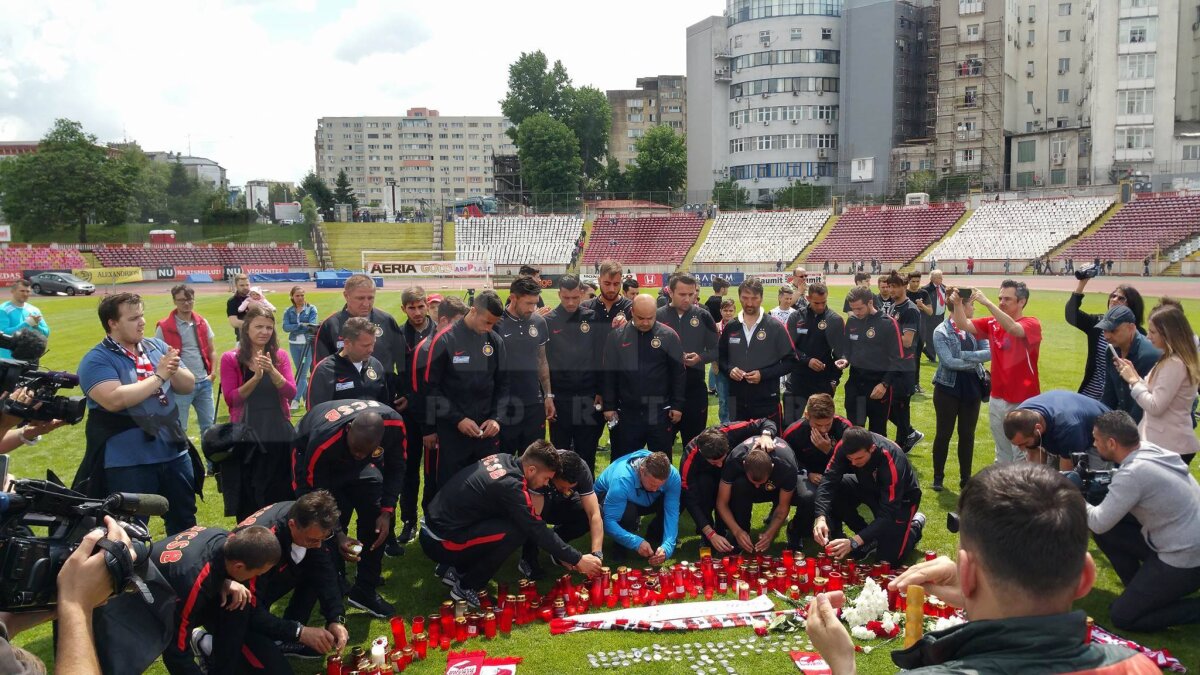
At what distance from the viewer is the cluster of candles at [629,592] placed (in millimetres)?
4828

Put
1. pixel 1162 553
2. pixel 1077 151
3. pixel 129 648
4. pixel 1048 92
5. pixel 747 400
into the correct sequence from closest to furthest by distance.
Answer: pixel 129 648 → pixel 1162 553 → pixel 747 400 → pixel 1077 151 → pixel 1048 92

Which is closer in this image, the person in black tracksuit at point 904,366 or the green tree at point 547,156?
the person in black tracksuit at point 904,366

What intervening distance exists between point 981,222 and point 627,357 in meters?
49.5

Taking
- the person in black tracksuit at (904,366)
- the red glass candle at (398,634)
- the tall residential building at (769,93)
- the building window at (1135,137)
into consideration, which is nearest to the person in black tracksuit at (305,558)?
the red glass candle at (398,634)

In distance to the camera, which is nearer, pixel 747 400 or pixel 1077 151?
pixel 747 400

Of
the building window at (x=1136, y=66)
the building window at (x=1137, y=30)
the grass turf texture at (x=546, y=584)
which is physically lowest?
the grass turf texture at (x=546, y=584)

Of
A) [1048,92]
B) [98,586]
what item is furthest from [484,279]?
[1048,92]

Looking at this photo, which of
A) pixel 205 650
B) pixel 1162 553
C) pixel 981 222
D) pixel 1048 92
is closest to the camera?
pixel 205 650

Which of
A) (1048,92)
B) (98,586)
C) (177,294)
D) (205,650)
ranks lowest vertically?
(205,650)

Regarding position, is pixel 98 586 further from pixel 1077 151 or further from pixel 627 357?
pixel 1077 151

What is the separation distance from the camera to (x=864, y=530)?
19.2ft

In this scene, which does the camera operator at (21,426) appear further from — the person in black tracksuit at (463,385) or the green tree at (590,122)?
the green tree at (590,122)

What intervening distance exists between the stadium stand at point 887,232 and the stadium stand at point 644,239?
985cm

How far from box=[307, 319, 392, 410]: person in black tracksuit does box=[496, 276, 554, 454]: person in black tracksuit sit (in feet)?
4.08
